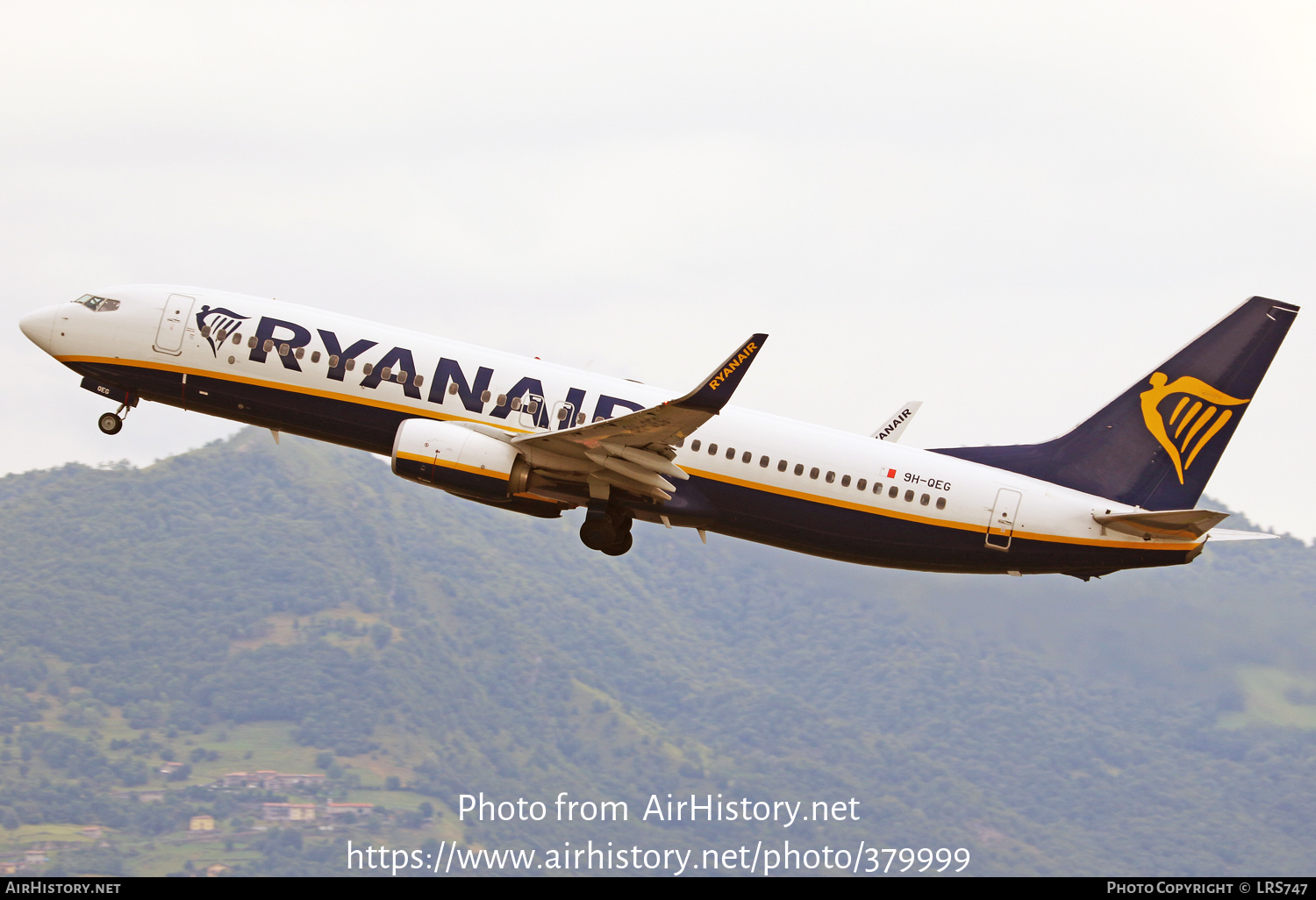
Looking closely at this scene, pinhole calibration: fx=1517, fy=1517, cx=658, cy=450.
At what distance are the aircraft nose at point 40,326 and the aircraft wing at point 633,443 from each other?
1509cm

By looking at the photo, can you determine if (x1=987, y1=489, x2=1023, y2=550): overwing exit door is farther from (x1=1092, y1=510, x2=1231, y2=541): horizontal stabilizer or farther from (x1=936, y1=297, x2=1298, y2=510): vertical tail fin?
(x1=1092, y1=510, x2=1231, y2=541): horizontal stabilizer

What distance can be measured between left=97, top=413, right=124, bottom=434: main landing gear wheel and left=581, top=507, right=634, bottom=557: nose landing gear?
14219mm

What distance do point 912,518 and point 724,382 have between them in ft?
28.2

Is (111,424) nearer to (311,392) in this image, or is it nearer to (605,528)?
(311,392)

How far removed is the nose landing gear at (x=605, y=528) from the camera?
4200cm

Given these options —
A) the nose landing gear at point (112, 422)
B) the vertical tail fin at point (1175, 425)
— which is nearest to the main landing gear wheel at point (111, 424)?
the nose landing gear at point (112, 422)

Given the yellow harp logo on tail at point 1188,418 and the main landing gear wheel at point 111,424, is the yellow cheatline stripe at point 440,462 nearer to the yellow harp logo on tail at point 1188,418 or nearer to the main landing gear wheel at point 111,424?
the main landing gear wheel at point 111,424

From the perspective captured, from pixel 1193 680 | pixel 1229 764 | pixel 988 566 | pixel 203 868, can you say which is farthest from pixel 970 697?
pixel 988 566

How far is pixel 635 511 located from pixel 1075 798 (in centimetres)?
17108

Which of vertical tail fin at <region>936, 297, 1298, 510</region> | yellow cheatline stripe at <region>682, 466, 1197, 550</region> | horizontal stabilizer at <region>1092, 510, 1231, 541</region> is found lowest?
yellow cheatline stripe at <region>682, 466, 1197, 550</region>

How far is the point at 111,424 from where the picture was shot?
4450cm

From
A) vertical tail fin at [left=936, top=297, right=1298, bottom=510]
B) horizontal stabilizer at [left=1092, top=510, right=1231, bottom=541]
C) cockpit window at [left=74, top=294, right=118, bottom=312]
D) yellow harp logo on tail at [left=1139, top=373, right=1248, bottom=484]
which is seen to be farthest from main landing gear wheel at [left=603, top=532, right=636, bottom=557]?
cockpit window at [left=74, top=294, right=118, bottom=312]

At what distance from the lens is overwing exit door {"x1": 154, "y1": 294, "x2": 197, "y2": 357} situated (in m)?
43.2

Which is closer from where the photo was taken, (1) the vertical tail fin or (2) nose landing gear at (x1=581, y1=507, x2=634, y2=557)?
(2) nose landing gear at (x1=581, y1=507, x2=634, y2=557)
